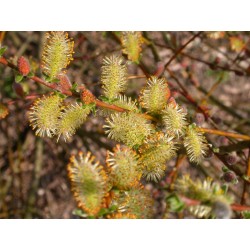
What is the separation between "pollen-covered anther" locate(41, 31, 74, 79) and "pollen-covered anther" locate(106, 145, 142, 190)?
30cm

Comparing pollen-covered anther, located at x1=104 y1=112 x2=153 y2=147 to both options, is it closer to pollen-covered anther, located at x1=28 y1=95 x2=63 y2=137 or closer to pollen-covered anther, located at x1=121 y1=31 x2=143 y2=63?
pollen-covered anther, located at x1=28 y1=95 x2=63 y2=137

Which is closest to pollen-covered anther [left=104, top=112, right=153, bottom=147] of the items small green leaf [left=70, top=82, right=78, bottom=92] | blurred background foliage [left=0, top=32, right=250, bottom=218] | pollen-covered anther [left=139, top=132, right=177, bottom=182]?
pollen-covered anther [left=139, top=132, right=177, bottom=182]

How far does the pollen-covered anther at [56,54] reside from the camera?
3.89 feet

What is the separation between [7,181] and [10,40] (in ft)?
2.82

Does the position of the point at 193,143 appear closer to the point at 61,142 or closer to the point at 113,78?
the point at 113,78

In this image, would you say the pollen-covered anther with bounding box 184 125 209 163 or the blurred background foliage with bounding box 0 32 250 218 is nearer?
the pollen-covered anther with bounding box 184 125 209 163

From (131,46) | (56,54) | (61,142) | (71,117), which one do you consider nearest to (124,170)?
(71,117)

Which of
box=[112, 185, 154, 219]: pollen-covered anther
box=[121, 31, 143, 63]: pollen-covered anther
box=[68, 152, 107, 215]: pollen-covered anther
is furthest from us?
box=[121, 31, 143, 63]: pollen-covered anther

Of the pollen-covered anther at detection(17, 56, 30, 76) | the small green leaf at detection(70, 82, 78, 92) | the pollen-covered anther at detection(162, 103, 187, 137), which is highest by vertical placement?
the pollen-covered anther at detection(17, 56, 30, 76)

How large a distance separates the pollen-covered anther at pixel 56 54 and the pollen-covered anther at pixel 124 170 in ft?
0.99

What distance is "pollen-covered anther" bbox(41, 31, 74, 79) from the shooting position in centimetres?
119

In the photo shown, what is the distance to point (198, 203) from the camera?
0.87 m

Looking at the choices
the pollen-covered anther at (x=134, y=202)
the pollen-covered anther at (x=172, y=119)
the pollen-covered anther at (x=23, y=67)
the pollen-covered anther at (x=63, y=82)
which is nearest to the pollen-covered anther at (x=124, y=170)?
the pollen-covered anther at (x=134, y=202)

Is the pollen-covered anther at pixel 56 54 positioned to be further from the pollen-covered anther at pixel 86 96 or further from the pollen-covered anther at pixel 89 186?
the pollen-covered anther at pixel 89 186
